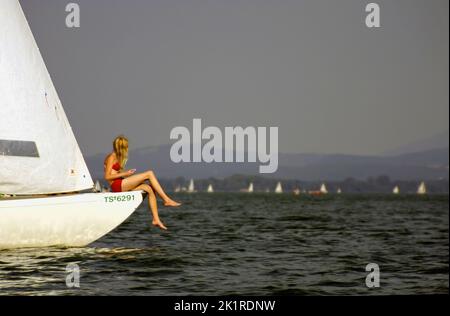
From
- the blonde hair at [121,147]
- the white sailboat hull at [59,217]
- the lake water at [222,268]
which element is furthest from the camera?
the white sailboat hull at [59,217]

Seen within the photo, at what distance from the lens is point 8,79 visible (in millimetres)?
19922

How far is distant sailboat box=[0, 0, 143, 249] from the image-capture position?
1994cm

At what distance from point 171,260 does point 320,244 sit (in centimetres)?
1049

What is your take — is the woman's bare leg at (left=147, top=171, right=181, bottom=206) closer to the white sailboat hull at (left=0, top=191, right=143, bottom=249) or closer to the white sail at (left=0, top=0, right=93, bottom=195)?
the white sailboat hull at (left=0, top=191, right=143, bottom=249)

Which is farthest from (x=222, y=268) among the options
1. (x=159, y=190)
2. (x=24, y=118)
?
(x=24, y=118)

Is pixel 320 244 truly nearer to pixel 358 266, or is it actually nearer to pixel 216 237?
pixel 216 237

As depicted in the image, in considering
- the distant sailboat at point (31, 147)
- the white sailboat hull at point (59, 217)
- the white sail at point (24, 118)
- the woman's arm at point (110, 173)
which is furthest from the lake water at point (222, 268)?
the woman's arm at point (110, 173)

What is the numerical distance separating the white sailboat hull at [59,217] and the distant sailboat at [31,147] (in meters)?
0.03

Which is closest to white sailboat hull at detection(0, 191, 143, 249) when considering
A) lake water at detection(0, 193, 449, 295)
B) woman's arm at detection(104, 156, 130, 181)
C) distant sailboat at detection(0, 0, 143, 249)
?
distant sailboat at detection(0, 0, 143, 249)

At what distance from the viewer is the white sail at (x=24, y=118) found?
65.4 feet

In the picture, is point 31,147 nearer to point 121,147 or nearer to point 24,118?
point 24,118

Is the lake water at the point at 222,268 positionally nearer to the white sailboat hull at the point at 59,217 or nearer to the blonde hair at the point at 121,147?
the white sailboat hull at the point at 59,217

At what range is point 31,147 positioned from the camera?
65.7 ft
